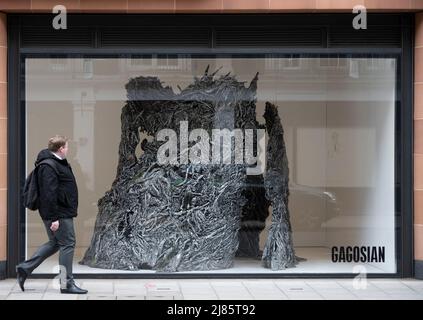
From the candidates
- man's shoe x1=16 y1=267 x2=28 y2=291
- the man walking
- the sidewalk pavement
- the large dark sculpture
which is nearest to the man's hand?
the man walking

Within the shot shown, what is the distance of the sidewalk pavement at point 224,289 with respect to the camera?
976cm

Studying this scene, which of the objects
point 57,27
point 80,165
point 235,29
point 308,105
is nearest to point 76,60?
point 57,27

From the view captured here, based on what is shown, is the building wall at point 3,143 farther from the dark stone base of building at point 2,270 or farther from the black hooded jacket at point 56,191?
the black hooded jacket at point 56,191

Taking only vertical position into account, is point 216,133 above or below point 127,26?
below

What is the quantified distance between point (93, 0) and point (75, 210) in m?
2.66

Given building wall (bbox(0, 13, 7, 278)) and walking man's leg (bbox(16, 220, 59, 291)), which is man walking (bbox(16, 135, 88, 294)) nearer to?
walking man's leg (bbox(16, 220, 59, 291))

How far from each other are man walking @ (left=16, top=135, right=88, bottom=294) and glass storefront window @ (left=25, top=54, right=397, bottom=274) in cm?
116

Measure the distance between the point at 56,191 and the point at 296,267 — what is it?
3.45 meters

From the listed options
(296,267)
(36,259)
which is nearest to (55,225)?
(36,259)

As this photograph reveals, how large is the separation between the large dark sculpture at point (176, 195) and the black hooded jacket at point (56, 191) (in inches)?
61.8

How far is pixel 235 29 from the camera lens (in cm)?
1095

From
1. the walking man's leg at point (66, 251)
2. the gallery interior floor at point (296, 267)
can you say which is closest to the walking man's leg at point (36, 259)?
the walking man's leg at point (66, 251)
